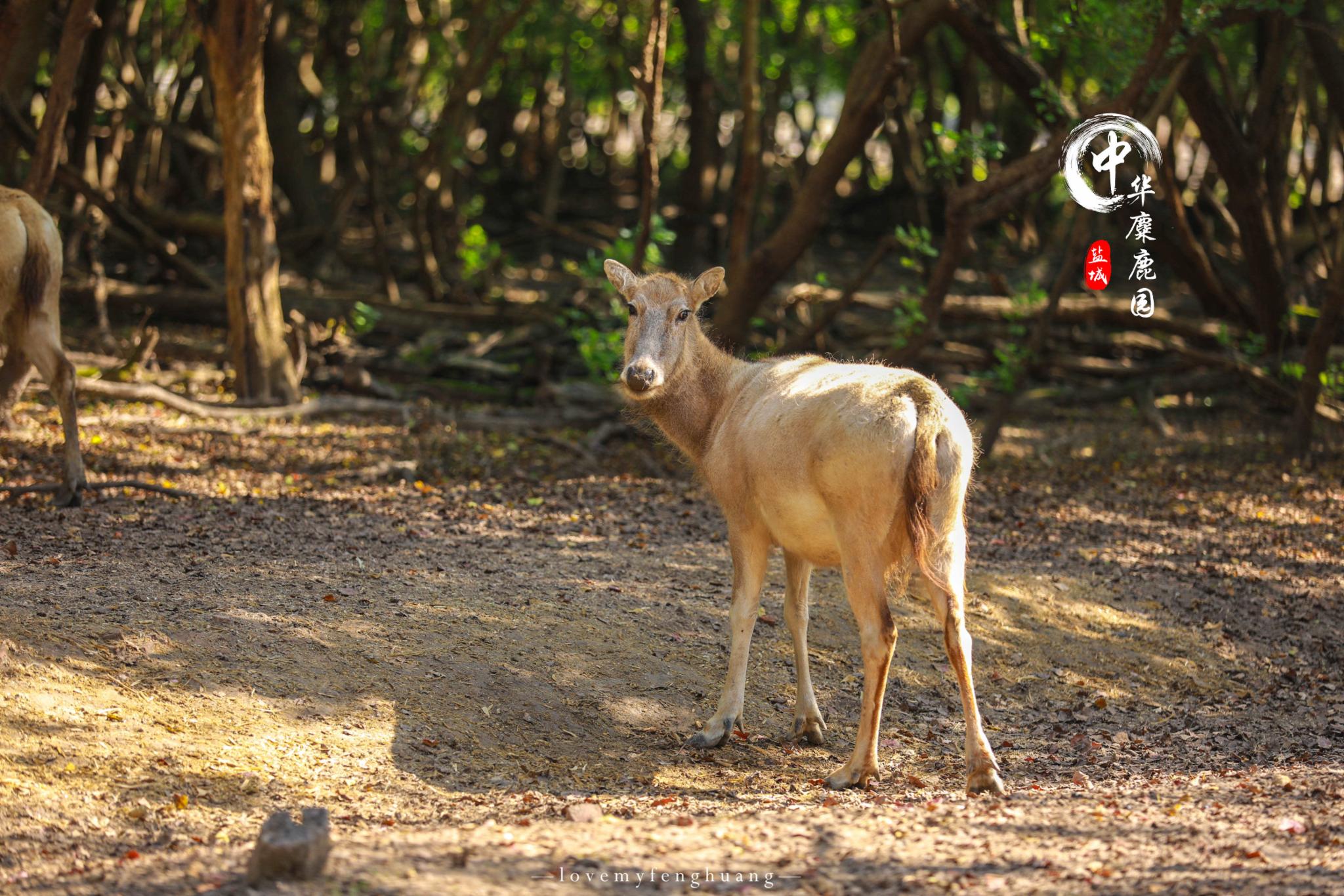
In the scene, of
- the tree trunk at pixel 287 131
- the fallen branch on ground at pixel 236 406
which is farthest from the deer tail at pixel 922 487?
the tree trunk at pixel 287 131

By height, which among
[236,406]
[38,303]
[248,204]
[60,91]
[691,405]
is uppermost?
[60,91]

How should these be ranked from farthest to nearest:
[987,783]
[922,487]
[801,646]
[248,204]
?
[248,204] → [801,646] → [987,783] → [922,487]

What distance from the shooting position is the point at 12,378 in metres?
9.84

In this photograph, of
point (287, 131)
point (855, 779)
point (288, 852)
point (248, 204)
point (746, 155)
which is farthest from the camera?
point (287, 131)

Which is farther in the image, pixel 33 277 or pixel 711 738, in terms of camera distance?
pixel 33 277

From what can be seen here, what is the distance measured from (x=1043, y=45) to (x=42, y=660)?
9322mm

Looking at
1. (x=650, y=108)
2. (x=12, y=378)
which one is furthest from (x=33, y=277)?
(x=650, y=108)

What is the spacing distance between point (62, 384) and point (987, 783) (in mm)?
7076

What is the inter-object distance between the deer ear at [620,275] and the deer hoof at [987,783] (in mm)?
3534

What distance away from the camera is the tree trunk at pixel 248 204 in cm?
1115

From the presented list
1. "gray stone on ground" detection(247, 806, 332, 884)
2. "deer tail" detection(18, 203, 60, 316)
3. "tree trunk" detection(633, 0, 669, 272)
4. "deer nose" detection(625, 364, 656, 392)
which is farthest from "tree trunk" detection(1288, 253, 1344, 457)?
"deer tail" detection(18, 203, 60, 316)

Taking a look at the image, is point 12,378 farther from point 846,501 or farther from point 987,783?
point 987,783

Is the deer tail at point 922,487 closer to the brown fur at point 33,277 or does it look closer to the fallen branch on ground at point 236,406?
the brown fur at point 33,277

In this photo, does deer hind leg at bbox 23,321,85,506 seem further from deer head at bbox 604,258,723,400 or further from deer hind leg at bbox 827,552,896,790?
deer hind leg at bbox 827,552,896,790
